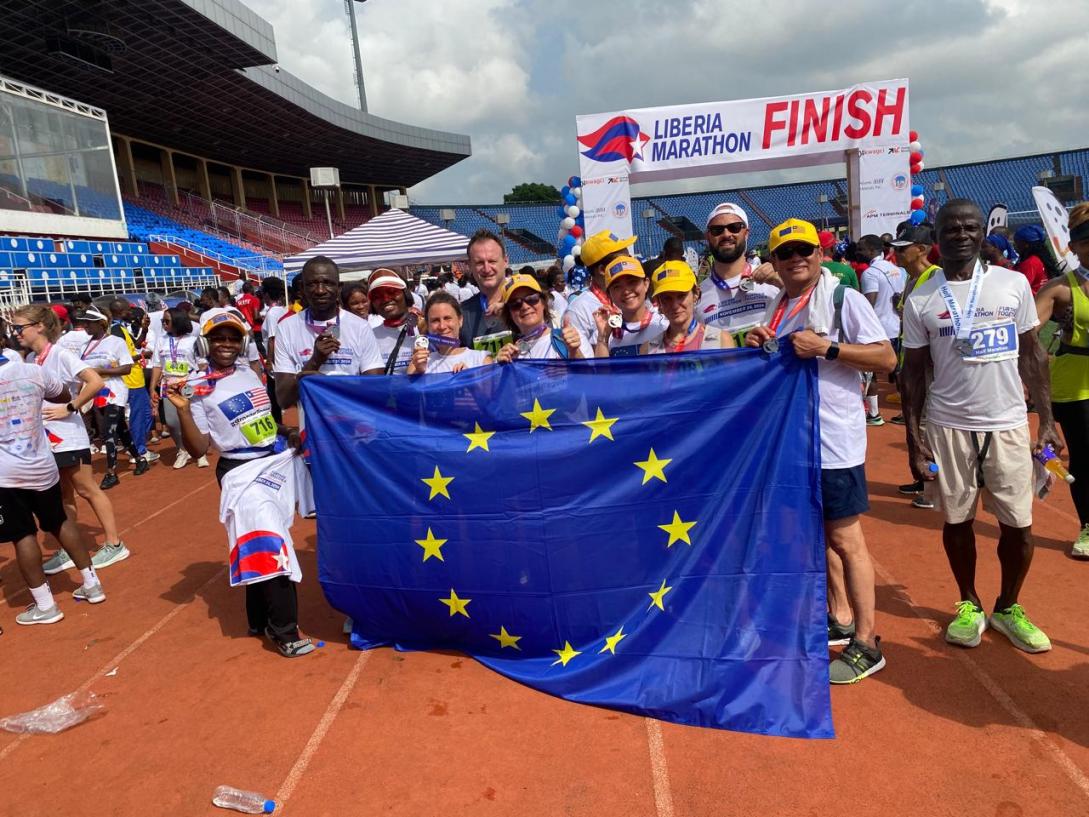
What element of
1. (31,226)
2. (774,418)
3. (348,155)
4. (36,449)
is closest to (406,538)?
(774,418)

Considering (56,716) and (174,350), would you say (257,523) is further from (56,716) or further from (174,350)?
(174,350)

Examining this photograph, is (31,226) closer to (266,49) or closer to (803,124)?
(266,49)

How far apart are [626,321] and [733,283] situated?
0.59 m

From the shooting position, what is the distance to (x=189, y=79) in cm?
2741

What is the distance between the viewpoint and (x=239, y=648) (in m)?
4.05

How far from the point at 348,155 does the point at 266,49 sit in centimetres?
1787

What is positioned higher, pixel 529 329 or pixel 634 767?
pixel 529 329

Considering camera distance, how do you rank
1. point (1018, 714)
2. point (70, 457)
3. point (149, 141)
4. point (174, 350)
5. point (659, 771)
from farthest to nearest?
point (149, 141) → point (174, 350) → point (70, 457) → point (1018, 714) → point (659, 771)

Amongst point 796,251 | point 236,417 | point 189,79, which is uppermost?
point 189,79

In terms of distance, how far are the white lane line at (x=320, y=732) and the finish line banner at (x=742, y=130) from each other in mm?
10190

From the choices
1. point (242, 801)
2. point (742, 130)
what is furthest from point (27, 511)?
point (742, 130)

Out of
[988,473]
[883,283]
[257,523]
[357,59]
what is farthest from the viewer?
[357,59]

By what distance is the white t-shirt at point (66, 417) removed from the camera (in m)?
4.97

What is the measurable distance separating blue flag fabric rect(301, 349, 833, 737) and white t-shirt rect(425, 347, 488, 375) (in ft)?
0.62
